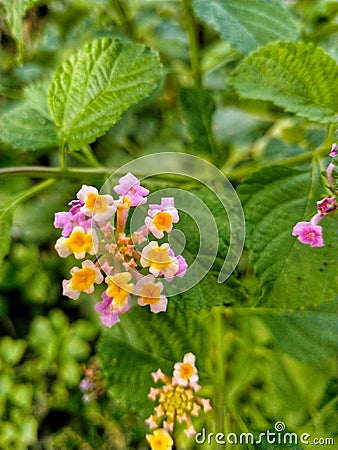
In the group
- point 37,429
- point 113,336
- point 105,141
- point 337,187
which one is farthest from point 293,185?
point 37,429

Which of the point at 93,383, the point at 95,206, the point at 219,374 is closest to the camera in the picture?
the point at 95,206

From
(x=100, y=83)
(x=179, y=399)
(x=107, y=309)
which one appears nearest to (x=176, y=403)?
(x=179, y=399)

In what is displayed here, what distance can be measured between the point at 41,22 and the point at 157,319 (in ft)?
1.71

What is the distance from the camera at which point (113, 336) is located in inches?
17.3

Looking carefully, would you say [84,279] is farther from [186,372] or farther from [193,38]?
[193,38]

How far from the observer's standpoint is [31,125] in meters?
0.45

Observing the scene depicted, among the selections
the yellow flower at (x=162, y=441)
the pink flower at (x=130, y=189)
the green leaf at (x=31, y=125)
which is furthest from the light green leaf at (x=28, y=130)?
the yellow flower at (x=162, y=441)

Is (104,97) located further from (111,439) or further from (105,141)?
(111,439)

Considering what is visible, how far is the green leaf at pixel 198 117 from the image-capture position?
1.62 feet

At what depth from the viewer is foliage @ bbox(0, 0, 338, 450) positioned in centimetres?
36

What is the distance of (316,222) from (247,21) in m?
0.21

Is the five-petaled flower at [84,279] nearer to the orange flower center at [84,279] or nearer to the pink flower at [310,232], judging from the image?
the orange flower center at [84,279]

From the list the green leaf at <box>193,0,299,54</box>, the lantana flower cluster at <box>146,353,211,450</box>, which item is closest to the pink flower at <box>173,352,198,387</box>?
the lantana flower cluster at <box>146,353,211,450</box>

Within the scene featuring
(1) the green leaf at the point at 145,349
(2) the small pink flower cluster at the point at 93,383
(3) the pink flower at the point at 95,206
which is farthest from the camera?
(2) the small pink flower cluster at the point at 93,383
